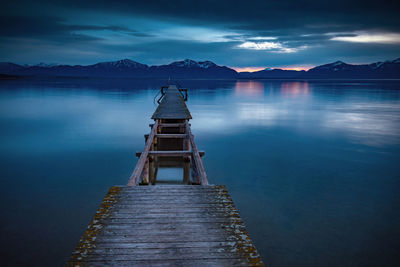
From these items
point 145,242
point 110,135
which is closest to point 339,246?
point 145,242

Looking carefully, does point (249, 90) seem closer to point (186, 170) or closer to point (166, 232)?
point (186, 170)

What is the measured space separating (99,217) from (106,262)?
44.7 inches

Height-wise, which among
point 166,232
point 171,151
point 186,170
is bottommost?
point 186,170

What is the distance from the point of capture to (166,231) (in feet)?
13.1

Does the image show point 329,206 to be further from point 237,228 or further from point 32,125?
point 32,125

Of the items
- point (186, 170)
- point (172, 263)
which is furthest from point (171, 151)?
point (172, 263)

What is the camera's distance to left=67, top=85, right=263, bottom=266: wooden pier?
136 inches

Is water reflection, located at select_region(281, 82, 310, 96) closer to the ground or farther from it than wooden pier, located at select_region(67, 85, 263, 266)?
farther from it

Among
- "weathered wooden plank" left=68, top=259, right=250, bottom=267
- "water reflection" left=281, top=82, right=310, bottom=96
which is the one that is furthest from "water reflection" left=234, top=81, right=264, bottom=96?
"weathered wooden plank" left=68, top=259, right=250, bottom=267

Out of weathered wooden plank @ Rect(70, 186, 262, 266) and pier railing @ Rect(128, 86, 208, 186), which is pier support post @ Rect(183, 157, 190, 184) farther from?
weathered wooden plank @ Rect(70, 186, 262, 266)

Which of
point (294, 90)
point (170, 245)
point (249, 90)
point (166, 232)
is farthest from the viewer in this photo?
point (249, 90)

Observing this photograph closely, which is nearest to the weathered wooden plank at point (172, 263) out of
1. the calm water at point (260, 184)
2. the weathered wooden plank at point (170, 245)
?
the weathered wooden plank at point (170, 245)

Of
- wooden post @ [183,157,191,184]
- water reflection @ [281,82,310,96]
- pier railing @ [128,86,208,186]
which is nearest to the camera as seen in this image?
pier railing @ [128,86,208,186]

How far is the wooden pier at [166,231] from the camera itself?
345cm
